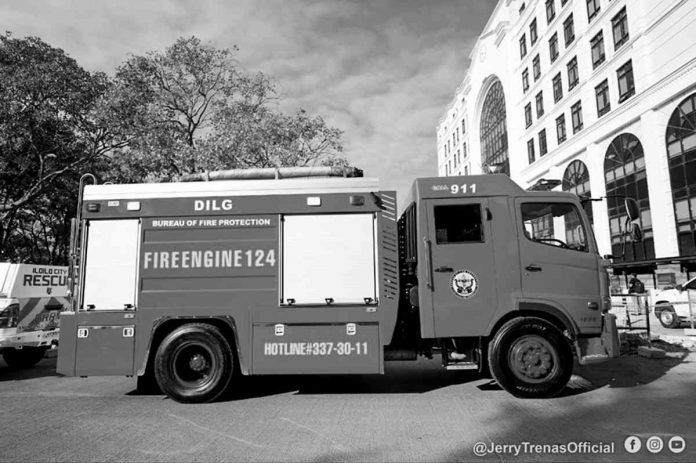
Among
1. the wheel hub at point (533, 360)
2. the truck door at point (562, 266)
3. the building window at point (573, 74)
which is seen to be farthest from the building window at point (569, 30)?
the wheel hub at point (533, 360)

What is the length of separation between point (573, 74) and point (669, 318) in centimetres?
2174

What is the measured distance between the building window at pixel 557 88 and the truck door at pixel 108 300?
107 ft

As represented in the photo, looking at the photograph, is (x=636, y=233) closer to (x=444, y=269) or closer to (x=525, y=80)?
(x=444, y=269)

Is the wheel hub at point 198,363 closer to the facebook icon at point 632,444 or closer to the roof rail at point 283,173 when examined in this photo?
the roof rail at point 283,173

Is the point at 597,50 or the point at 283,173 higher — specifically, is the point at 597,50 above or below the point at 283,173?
above

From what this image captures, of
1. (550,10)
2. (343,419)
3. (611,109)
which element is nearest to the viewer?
(343,419)

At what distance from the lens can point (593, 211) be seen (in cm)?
2839

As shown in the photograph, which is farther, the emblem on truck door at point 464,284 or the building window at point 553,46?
the building window at point 553,46

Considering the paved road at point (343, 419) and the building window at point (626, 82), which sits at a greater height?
the building window at point (626, 82)

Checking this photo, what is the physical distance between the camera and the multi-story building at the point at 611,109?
70.3 ft

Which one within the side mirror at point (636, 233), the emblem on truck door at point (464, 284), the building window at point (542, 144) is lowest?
the emblem on truck door at point (464, 284)

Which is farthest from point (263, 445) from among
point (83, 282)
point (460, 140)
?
point (460, 140)

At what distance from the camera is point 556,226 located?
687 centimetres

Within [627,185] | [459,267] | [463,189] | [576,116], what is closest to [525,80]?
[576,116]
